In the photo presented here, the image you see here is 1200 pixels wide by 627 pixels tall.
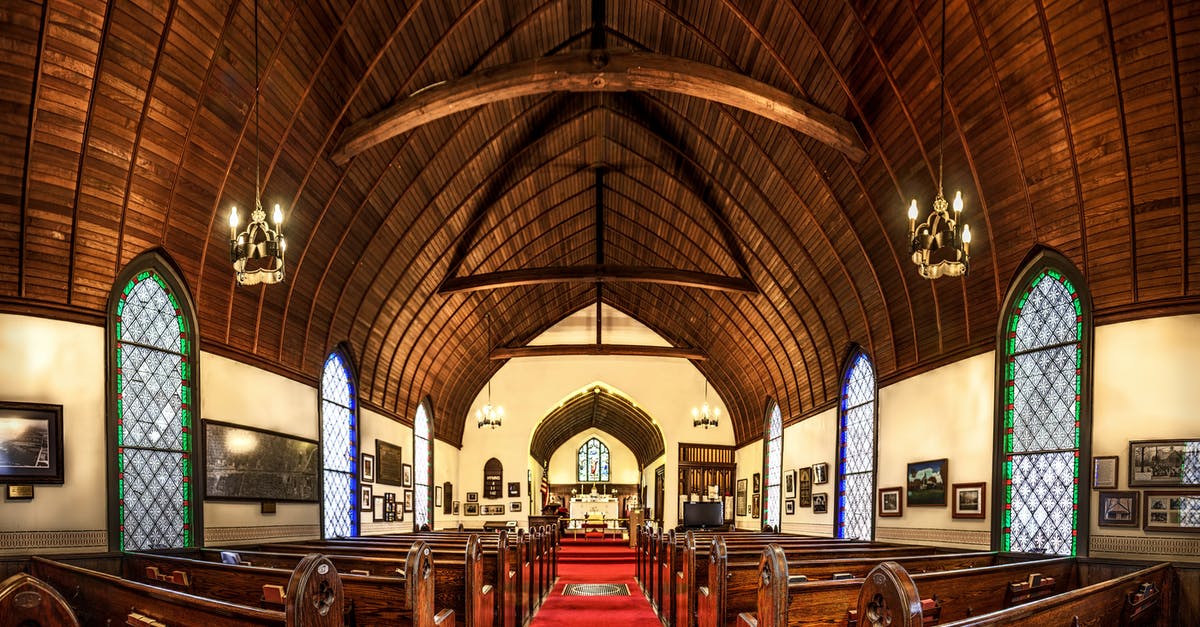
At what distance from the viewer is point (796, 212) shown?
12.8m

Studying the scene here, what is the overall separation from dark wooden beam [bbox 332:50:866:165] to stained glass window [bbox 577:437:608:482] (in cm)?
3141

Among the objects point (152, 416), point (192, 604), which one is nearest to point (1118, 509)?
point (192, 604)

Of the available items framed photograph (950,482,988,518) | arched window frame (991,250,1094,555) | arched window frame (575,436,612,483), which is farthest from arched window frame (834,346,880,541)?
arched window frame (575,436,612,483)

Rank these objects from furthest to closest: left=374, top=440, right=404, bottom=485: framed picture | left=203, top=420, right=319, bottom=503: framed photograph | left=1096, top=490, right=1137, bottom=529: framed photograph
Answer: left=374, top=440, right=404, bottom=485: framed picture → left=203, top=420, right=319, bottom=503: framed photograph → left=1096, top=490, right=1137, bottom=529: framed photograph

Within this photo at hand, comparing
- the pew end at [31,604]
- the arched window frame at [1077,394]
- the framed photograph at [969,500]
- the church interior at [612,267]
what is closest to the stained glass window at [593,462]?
the church interior at [612,267]

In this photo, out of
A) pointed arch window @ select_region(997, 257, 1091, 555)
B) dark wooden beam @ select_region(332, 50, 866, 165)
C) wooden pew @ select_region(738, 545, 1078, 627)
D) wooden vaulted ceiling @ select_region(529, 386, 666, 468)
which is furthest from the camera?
wooden vaulted ceiling @ select_region(529, 386, 666, 468)

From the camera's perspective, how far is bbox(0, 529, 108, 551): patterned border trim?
275 inches

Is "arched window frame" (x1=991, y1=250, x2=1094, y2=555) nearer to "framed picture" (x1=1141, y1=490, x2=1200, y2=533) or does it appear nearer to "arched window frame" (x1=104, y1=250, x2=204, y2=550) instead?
"framed picture" (x1=1141, y1=490, x2=1200, y2=533)

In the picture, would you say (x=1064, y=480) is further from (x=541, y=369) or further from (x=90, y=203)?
(x=541, y=369)

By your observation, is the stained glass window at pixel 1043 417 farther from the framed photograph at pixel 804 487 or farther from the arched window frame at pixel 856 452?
the framed photograph at pixel 804 487

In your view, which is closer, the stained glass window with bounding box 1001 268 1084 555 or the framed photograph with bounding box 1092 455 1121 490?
the framed photograph with bounding box 1092 455 1121 490

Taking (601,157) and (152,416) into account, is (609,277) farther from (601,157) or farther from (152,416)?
(152,416)

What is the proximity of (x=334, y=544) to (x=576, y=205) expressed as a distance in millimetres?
9687

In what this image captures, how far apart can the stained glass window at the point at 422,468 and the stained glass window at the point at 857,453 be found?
34.0ft
